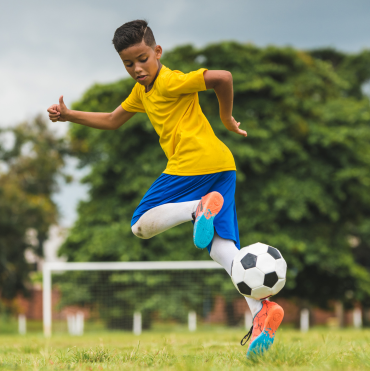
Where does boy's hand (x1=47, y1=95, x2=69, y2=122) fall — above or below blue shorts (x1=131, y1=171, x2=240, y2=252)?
above

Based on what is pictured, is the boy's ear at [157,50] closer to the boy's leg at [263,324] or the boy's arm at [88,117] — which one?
the boy's arm at [88,117]

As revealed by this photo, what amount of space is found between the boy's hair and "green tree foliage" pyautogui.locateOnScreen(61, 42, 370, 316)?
10960 millimetres

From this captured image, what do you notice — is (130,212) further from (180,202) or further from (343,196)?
(180,202)

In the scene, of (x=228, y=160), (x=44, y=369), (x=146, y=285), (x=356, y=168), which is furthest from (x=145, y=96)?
(x=356, y=168)

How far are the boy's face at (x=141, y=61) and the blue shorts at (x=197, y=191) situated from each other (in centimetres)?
70

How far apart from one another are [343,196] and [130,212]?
24.1ft

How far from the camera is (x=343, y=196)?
15562 mm

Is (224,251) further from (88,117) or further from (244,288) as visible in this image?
(88,117)

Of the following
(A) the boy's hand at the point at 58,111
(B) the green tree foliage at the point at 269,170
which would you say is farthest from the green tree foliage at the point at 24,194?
(A) the boy's hand at the point at 58,111

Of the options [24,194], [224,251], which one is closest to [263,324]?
[224,251]

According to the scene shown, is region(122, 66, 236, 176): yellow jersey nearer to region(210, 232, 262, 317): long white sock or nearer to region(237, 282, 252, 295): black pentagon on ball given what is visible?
region(210, 232, 262, 317): long white sock

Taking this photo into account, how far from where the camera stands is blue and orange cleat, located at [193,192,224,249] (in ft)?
9.36

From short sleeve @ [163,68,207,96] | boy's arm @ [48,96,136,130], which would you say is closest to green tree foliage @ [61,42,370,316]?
boy's arm @ [48,96,136,130]

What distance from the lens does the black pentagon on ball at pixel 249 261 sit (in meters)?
2.88
